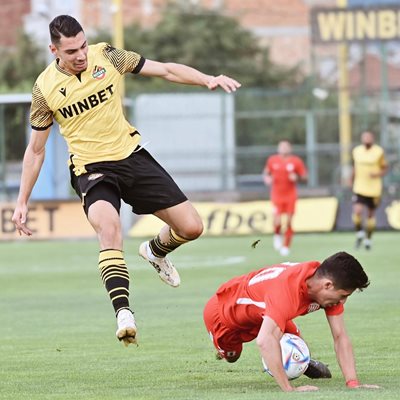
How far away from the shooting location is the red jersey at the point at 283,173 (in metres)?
26.5

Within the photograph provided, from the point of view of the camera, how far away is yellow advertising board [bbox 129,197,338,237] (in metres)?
30.9

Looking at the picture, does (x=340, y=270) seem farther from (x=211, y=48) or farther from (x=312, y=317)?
(x=211, y=48)

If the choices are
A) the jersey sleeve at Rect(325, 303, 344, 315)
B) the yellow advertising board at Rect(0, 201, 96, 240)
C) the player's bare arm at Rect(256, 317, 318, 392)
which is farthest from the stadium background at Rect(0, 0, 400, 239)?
the player's bare arm at Rect(256, 317, 318, 392)

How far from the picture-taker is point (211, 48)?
58438 millimetres

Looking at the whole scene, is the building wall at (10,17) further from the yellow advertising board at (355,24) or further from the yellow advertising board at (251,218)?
the yellow advertising board at (251,218)

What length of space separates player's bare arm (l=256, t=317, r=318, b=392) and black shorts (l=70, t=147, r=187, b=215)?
2.05 m

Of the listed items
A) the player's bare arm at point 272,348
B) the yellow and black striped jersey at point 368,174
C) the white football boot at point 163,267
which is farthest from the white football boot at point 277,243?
the player's bare arm at point 272,348

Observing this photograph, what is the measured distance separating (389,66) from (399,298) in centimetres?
3870

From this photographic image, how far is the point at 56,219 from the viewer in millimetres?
31031

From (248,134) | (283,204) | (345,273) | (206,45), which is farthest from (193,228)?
(206,45)

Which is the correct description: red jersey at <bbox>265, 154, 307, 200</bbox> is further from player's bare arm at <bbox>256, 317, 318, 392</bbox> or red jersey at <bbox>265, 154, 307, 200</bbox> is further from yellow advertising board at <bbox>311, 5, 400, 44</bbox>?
player's bare arm at <bbox>256, 317, 318, 392</bbox>

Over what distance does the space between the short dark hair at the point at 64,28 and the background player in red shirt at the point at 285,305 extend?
7.03 feet

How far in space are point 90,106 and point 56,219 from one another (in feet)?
69.5

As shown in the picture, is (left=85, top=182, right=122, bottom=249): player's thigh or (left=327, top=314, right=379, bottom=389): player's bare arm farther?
(left=85, top=182, right=122, bottom=249): player's thigh
